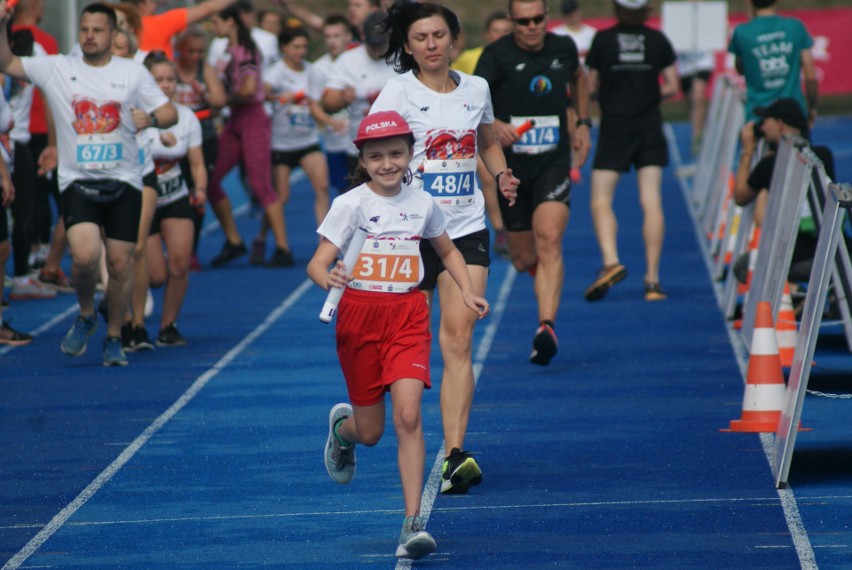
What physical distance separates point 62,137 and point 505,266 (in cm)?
614

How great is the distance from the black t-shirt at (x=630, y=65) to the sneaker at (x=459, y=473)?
261 inches

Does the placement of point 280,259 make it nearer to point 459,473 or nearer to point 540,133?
point 540,133

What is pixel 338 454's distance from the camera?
6.75 metres

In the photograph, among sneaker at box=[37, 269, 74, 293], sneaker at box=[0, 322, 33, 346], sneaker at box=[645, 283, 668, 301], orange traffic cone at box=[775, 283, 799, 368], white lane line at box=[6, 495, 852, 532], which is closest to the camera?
white lane line at box=[6, 495, 852, 532]

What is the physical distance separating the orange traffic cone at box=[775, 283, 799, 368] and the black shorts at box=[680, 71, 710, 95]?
17.7 m

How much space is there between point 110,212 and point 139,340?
4.17 feet

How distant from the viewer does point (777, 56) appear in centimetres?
1247

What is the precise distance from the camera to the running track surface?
6.18m

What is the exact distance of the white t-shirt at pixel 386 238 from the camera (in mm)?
6215

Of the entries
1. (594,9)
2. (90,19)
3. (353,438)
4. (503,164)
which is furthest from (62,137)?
(594,9)

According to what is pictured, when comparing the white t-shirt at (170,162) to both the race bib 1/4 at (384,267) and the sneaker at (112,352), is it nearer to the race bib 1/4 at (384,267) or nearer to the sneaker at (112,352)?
the sneaker at (112,352)

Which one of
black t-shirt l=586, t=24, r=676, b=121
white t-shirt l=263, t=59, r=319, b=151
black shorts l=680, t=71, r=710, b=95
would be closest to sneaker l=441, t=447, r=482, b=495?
black t-shirt l=586, t=24, r=676, b=121

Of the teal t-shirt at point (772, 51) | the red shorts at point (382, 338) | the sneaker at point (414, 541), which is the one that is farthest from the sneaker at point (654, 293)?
the sneaker at point (414, 541)

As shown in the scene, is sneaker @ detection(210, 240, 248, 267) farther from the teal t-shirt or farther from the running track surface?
the teal t-shirt
